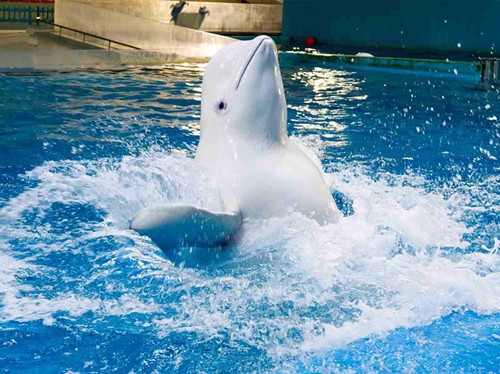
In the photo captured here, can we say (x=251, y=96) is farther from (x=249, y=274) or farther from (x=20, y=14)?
(x=20, y=14)

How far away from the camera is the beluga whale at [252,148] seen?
3.97 meters

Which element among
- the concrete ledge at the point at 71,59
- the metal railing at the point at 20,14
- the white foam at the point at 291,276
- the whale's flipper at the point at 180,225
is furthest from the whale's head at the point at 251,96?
the metal railing at the point at 20,14

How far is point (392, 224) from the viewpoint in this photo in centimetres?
484

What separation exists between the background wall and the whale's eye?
1615 cm

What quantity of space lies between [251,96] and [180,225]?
1.07 m

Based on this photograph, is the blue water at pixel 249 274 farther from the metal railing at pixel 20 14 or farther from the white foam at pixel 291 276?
the metal railing at pixel 20 14

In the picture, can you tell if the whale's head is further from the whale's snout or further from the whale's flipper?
the whale's flipper

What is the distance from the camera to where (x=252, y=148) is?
163 inches

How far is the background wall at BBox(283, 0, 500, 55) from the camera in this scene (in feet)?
62.4

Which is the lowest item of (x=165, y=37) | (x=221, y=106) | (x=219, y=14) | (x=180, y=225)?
(x=180, y=225)

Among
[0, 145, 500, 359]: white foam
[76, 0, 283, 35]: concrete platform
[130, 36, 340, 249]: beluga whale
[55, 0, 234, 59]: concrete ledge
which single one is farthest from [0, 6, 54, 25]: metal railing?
[130, 36, 340, 249]: beluga whale

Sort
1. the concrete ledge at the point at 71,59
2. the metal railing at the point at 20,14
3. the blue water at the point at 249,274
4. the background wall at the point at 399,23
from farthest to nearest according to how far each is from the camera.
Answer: the metal railing at the point at 20,14
the background wall at the point at 399,23
the concrete ledge at the point at 71,59
the blue water at the point at 249,274

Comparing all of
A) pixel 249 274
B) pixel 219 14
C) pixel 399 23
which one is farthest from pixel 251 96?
pixel 219 14

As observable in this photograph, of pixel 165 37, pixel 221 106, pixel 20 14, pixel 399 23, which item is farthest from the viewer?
pixel 20 14
